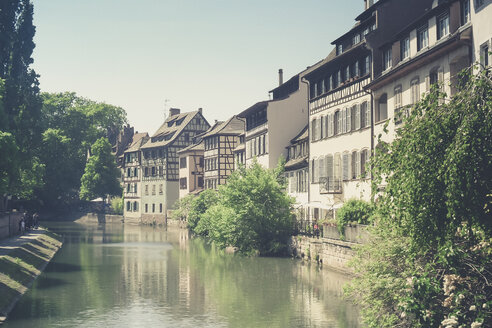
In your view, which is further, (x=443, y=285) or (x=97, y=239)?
(x=97, y=239)

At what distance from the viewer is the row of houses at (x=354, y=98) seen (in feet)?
88.7

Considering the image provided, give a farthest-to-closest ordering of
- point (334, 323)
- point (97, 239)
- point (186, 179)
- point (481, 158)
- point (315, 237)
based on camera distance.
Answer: point (186, 179) < point (97, 239) < point (315, 237) < point (334, 323) < point (481, 158)

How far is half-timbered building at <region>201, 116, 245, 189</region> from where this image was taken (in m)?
77.5

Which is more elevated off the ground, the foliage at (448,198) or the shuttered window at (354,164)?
the shuttered window at (354,164)

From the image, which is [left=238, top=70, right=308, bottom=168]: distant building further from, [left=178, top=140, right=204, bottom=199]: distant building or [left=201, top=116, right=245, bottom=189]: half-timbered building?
[left=178, top=140, right=204, bottom=199]: distant building

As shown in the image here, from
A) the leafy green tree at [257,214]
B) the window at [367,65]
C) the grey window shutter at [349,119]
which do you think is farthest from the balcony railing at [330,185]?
the window at [367,65]

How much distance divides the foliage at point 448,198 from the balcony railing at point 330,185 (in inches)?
976

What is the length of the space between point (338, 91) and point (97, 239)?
32.3 metres

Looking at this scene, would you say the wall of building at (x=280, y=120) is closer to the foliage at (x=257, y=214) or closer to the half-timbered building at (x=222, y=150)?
the foliage at (x=257, y=214)

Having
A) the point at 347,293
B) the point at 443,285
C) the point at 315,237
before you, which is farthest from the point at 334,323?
the point at 315,237

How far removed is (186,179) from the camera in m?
88.7

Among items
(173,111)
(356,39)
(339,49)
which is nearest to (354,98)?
(356,39)

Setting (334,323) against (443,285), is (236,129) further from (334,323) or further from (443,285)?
(443,285)

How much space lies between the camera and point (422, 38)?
100.0 feet
